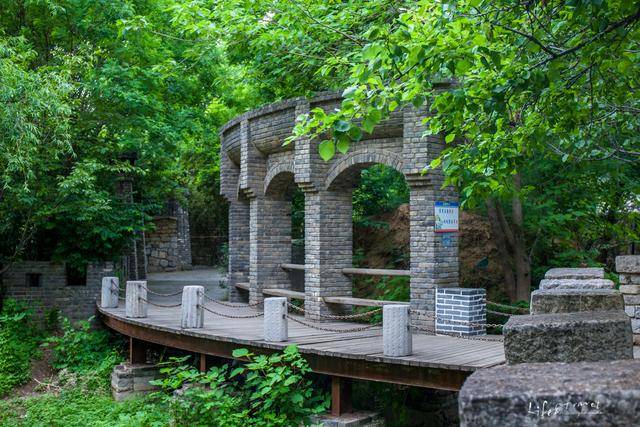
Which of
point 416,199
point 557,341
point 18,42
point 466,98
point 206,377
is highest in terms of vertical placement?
point 18,42

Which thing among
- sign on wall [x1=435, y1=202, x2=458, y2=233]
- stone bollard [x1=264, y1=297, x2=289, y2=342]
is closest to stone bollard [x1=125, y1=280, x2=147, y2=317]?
stone bollard [x1=264, y1=297, x2=289, y2=342]

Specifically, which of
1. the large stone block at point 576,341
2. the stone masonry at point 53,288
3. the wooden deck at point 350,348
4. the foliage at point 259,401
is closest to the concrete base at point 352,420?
the foliage at point 259,401

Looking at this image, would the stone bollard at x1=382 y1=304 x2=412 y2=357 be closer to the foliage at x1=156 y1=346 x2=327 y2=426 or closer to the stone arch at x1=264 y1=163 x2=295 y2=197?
the foliage at x1=156 y1=346 x2=327 y2=426

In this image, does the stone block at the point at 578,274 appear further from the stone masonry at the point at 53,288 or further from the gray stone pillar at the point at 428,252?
the stone masonry at the point at 53,288

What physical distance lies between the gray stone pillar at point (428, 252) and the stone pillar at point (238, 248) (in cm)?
660

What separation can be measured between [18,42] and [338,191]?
786 centimetres

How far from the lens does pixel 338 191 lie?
12.9m

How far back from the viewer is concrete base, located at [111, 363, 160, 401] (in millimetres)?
13656

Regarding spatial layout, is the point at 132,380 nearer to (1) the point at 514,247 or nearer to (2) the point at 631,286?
(1) the point at 514,247

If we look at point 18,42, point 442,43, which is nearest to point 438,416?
point 442,43

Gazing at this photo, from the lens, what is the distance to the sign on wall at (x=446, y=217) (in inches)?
427

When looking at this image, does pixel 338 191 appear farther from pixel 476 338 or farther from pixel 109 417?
pixel 109 417

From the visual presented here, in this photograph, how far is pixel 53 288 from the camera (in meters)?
17.5

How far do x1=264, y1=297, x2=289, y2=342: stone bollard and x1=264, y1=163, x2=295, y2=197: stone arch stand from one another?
172 inches
